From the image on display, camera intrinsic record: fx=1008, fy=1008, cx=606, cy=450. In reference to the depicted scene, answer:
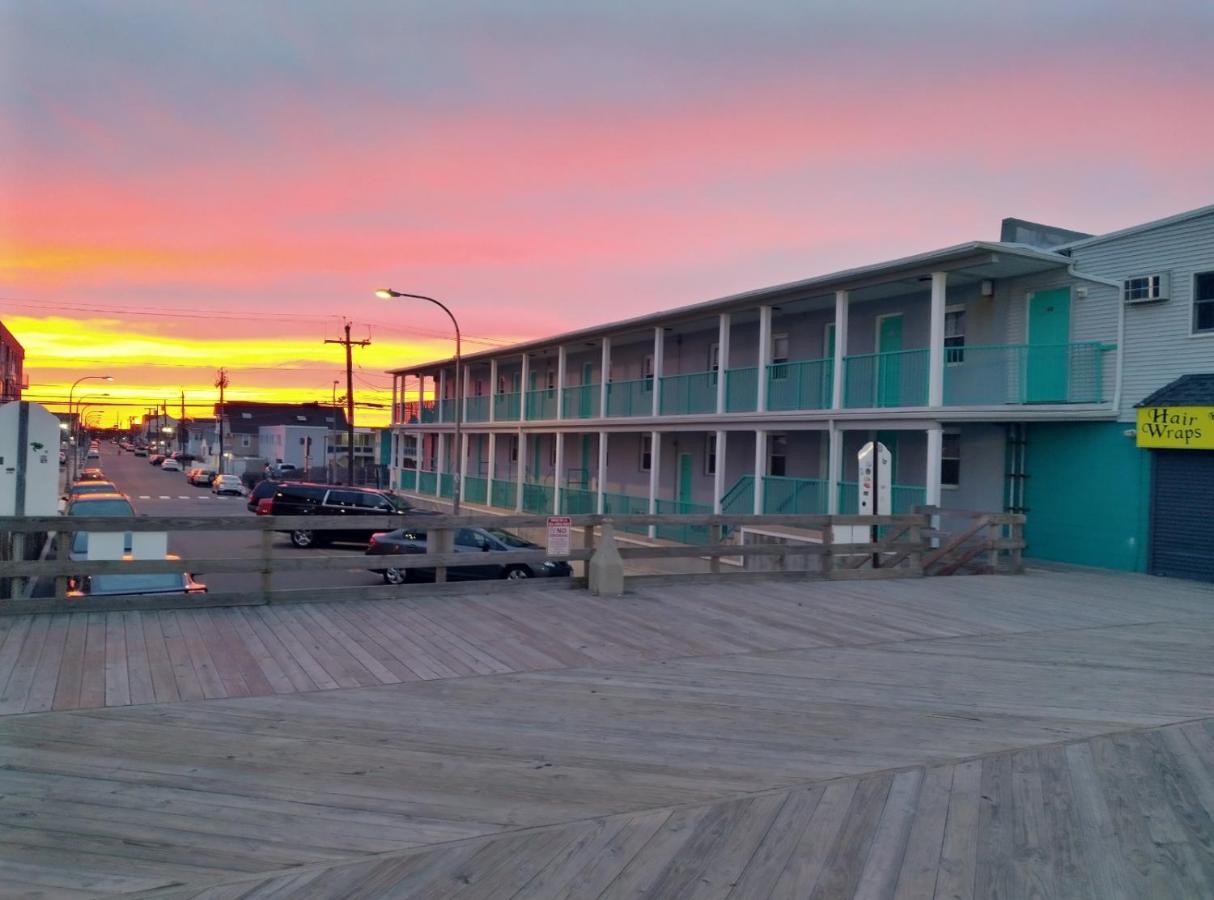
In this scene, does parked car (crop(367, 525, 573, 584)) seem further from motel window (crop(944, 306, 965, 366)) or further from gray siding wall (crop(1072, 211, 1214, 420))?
gray siding wall (crop(1072, 211, 1214, 420))

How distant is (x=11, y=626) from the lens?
8.92m

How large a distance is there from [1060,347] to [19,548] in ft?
59.3

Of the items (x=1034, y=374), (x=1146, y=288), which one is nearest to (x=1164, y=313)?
(x=1146, y=288)

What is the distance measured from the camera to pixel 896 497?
72.9 feet

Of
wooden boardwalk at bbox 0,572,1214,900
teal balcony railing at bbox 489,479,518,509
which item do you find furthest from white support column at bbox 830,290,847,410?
teal balcony railing at bbox 489,479,518,509

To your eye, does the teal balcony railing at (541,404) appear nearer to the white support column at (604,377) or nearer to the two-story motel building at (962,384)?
the two-story motel building at (962,384)

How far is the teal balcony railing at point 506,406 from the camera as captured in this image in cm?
3944

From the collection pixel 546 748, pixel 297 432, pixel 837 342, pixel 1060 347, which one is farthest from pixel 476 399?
pixel 297 432

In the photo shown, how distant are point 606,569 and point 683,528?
16.5m

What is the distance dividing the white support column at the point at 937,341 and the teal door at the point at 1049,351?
5.33 ft

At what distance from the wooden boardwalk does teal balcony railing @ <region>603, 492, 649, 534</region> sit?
20.5m

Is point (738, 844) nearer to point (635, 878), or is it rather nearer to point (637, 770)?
point (635, 878)

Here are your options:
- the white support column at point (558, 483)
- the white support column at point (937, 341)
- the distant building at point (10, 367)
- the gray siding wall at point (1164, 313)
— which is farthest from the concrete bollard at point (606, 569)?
the distant building at point (10, 367)

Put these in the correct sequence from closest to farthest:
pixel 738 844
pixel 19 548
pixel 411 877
A: pixel 411 877 → pixel 738 844 → pixel 19 548
